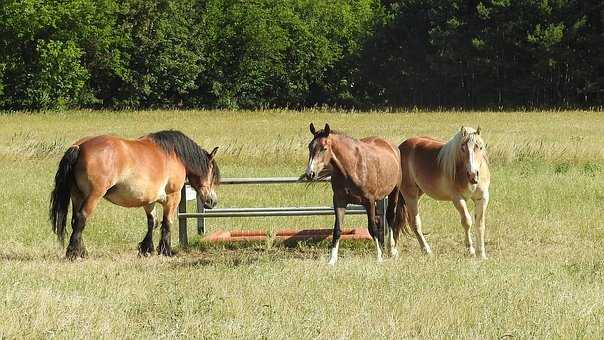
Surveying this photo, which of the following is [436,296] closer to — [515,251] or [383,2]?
[515,251]

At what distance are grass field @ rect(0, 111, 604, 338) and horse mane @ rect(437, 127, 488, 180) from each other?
105cm

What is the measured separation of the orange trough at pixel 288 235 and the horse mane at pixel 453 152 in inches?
70.8

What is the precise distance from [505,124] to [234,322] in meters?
30.0

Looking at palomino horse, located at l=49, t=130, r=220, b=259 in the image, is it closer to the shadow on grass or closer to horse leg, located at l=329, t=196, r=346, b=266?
the shadow on grass

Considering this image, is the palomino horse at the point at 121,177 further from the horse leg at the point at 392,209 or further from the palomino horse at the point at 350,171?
the horse leg at the point at 392,209

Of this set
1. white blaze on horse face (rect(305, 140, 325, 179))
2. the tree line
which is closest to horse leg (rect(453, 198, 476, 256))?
white blaze on horse face (rect(305, 140, 325, 179))

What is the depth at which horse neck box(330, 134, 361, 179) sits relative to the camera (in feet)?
32.8

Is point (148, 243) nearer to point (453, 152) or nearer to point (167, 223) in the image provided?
point (167, 223)

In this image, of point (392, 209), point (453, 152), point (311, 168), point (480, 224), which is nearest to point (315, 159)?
point (311, 168)

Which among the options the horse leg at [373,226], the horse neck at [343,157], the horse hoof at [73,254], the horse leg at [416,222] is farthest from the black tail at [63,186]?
the horse leg at [416,222]

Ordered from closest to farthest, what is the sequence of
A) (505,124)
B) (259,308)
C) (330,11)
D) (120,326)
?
(120,326) < (259,308) < (505,124) < (330,11)

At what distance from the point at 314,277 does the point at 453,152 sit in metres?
2.71

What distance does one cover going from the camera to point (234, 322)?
6840mm

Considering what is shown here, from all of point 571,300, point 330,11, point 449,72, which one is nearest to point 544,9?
point 449,72
